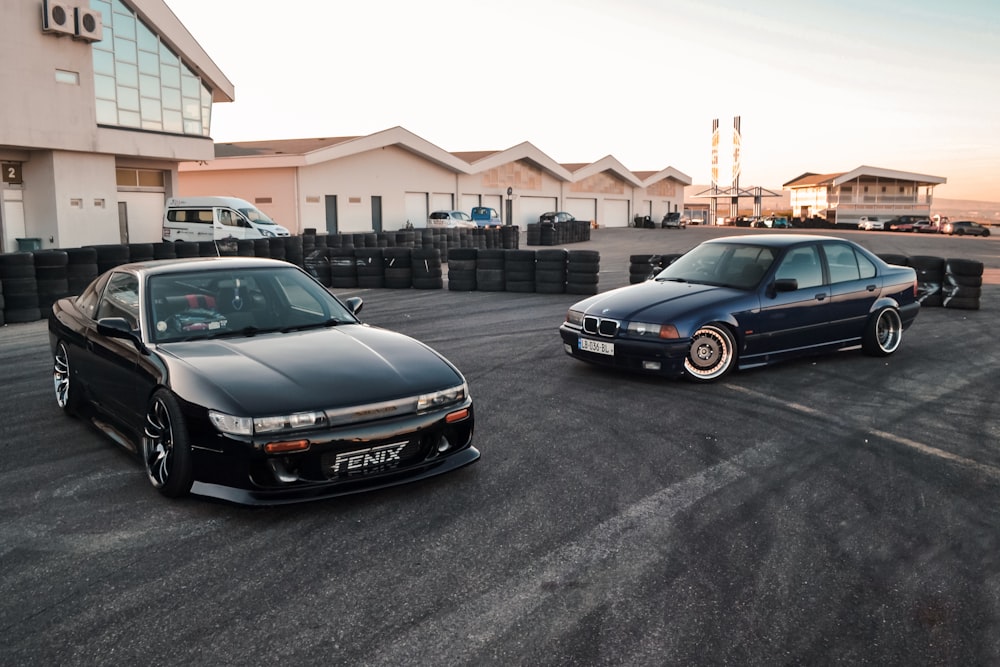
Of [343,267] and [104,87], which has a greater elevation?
[104,87]

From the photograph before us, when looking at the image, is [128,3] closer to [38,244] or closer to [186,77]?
[186,77]

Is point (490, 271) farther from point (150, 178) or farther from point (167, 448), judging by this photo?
point (150, 178)

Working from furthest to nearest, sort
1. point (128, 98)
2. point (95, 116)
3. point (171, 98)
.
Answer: point (171, 98) < point (128, 98) < point (95, 116)

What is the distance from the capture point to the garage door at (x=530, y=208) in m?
55.5

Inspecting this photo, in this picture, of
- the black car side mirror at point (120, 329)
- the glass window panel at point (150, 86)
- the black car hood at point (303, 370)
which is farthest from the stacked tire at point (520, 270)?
the glass window panel at point (150, 86)

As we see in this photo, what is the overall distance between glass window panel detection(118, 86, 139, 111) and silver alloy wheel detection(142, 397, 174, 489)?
27.8 metres

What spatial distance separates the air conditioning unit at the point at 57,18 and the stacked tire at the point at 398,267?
15.8 m

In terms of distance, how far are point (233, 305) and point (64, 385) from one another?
209 centimetres

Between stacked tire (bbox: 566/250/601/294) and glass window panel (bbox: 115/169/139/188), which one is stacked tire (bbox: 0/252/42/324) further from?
glass window panel (bbox: 115/169/139/188)

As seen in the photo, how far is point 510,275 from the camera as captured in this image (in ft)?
53.7

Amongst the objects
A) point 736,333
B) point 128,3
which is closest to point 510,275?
point 736,333

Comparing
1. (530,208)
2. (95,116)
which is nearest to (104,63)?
(95,116)

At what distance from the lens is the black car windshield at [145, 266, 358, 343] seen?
17.3 ft

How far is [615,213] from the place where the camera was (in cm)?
6719
